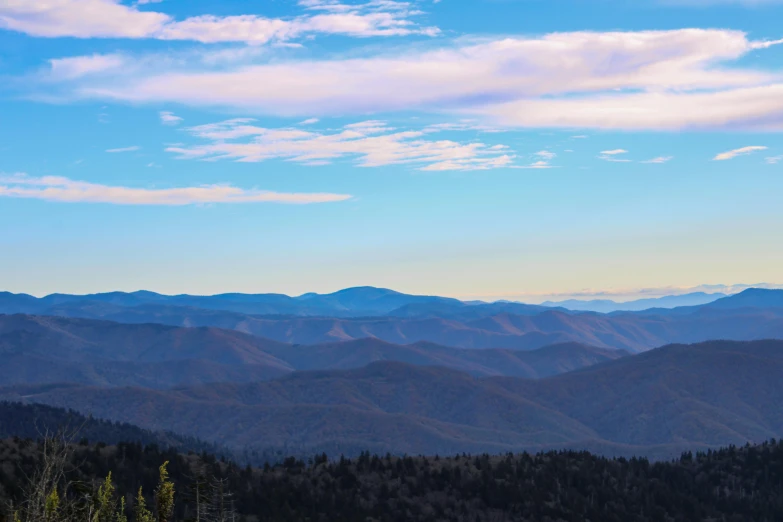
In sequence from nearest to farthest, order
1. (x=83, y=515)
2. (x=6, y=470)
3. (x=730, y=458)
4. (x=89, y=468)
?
1. (x=83, y=515)
2. (x=6, y=470)
3. (x=89, y=468)
4. (x=730, y=458)

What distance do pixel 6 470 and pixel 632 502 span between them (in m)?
97.6

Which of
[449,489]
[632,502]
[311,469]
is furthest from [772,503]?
[311,469]

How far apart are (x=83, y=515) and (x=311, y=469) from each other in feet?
345

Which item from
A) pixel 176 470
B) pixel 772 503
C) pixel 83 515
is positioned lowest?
pixel 772 503

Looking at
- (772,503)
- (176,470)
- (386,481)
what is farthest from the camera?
(772,503)

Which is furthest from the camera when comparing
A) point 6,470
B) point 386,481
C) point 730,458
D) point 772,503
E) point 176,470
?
point 730,458

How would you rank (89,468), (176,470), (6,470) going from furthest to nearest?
1. (176,470)
2. (89,468)
3. (6,470)

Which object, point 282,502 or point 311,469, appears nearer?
point 282,502

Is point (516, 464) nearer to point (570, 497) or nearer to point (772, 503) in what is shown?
point (570, 497)

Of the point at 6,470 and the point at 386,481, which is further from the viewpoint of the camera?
the point at 386,481

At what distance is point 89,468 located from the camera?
121 metres

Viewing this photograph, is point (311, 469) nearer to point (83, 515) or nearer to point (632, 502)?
point (632, 502)

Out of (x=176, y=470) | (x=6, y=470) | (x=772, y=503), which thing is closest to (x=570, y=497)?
(x=772, y=503)

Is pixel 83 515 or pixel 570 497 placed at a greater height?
pixel 83 515
